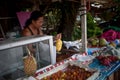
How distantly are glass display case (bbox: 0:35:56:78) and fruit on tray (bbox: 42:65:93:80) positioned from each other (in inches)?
7.0

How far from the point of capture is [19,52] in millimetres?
1486

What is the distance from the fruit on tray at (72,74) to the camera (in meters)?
1.69

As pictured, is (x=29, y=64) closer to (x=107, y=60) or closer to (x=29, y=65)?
(x=29, y=65)

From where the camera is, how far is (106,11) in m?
6.93

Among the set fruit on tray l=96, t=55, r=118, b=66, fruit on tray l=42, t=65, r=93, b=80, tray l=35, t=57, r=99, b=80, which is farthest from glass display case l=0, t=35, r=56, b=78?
fruit on tray l=96, t=55, r=118, b=66

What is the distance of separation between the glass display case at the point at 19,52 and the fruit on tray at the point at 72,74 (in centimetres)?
18

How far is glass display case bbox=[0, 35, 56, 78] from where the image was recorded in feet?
4.57

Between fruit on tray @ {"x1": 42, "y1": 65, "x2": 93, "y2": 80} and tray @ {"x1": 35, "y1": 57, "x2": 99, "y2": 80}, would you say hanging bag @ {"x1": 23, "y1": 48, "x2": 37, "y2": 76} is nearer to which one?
tray @ {"x1": 35, "y1": 57, "x2": 99, "y2": 80}

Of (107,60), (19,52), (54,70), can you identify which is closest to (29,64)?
(19,52)

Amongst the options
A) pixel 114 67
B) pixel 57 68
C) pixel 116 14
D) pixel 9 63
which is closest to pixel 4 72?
pixel 9 63

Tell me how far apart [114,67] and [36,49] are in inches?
41.4

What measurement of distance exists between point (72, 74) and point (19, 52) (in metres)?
0.64

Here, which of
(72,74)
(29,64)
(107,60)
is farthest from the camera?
(107,60)

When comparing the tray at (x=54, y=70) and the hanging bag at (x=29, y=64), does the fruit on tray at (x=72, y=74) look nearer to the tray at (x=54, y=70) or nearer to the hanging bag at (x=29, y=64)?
the tray at (x=54, y=70)
